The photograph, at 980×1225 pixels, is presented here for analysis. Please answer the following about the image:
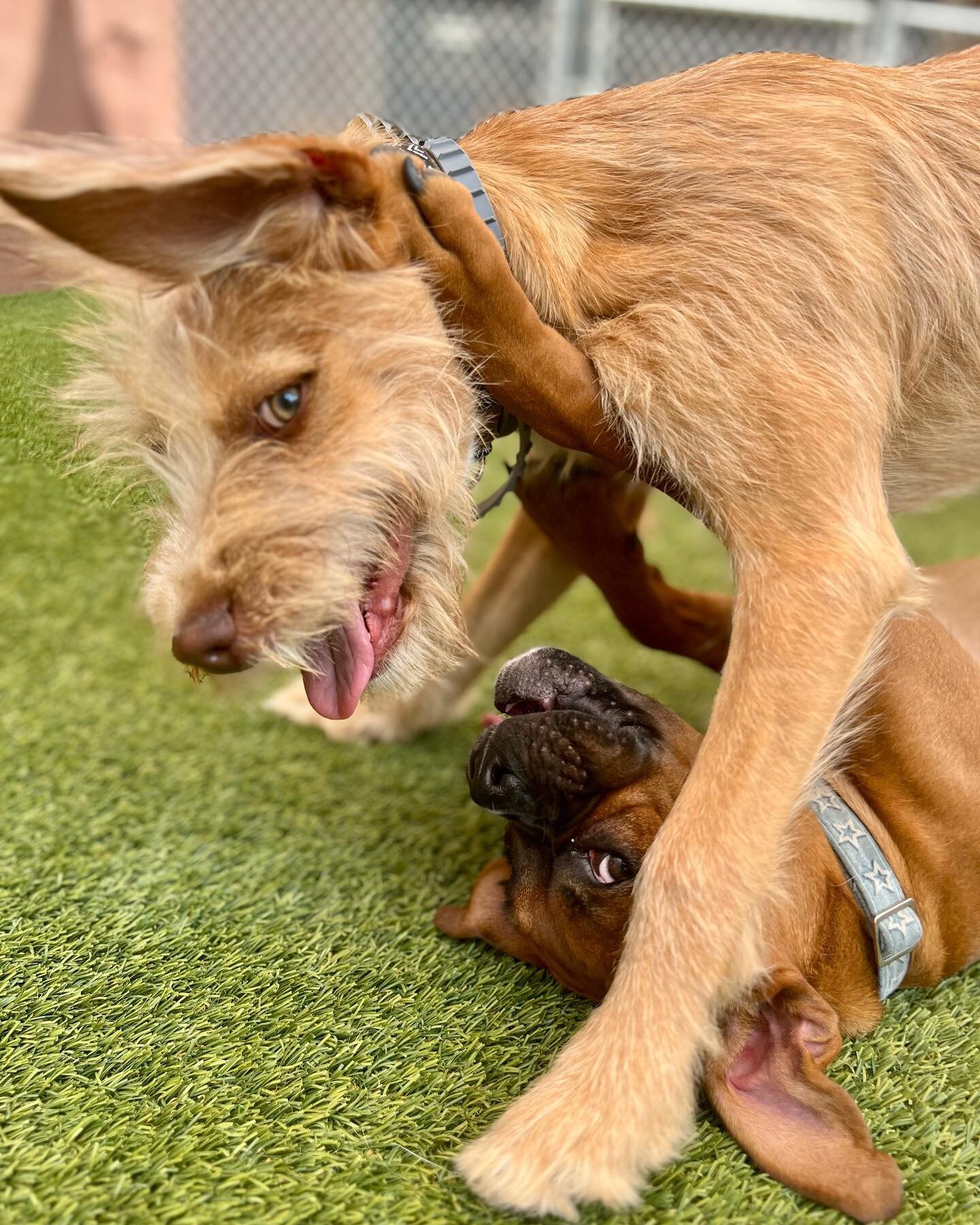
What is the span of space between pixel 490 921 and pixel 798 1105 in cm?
59

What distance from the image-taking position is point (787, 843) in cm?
176

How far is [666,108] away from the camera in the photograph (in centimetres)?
197

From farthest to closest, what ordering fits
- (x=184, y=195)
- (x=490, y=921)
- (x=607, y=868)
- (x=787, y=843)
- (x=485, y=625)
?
(x=485, y=625) → (x=490, y=921) → (x=607, y=868) → (x=787, y=843) → (x=184, y=195)

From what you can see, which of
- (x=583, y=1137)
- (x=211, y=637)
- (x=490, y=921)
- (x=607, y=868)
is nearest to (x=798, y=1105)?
(x=583, y=1137)

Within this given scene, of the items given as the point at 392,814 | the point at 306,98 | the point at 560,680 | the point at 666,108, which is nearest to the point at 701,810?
the point at 560,680

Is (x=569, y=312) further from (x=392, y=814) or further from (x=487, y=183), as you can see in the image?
(x=392, y=814)

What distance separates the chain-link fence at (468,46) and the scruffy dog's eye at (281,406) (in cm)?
449

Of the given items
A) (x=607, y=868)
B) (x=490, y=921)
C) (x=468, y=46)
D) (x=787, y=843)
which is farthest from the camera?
(x=468, y=46)

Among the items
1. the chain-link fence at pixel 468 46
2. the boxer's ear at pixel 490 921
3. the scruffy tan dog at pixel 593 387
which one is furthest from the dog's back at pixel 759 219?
the chain-link fence at pixel 468 46

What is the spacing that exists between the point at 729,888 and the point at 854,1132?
35 cm

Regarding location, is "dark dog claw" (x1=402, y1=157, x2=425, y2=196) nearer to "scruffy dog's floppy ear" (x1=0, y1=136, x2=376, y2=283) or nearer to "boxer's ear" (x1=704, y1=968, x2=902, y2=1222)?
"scruffy dog's floppy ear" (x1=0, y1=136, x2=376, y2=283)

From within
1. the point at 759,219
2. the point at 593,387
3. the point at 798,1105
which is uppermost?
the point at 759,219

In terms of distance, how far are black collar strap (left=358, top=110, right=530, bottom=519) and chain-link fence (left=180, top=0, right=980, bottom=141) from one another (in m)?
4.14

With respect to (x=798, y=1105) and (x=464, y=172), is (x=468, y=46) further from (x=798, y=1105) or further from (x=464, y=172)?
(x=798, y=1105)
